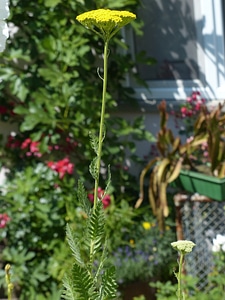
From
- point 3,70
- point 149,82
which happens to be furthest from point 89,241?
point 149,82

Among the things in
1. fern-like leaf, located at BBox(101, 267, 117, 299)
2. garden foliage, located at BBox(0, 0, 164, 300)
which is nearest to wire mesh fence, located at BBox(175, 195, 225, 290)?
garden foliage, located at BBox(0, 0, 164, 300)

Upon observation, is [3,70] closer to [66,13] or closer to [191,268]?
[66,13]

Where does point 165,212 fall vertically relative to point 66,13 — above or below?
below

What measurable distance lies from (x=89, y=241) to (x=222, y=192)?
8.60ft

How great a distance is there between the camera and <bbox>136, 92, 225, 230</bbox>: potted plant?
3750 millimetres

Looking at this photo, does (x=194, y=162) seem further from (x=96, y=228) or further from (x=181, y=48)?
(x=96, y=228)

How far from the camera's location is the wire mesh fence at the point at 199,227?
3904 mm

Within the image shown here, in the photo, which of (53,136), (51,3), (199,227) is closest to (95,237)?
(199,227)

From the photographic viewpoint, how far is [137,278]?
3986 mm

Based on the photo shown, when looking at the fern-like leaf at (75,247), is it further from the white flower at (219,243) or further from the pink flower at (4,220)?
the pink flower at (4,220)

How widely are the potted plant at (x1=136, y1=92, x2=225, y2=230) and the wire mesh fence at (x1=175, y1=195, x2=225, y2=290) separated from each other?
0.08m

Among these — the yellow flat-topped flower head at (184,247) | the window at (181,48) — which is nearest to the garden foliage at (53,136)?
the window at (181,48)

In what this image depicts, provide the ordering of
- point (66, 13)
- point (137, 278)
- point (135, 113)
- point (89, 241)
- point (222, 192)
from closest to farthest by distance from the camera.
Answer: point (89, 241), point (222, 192), point (137, 278), point (66, 13), point (135, 113)

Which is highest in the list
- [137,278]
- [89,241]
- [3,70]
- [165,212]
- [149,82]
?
[89,241]
